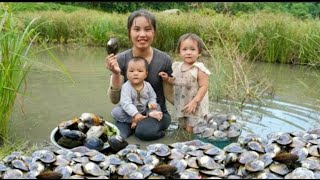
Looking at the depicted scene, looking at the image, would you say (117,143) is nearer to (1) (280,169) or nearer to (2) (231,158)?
(2) (231,158)

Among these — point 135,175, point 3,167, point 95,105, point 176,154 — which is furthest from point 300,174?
point 95,105

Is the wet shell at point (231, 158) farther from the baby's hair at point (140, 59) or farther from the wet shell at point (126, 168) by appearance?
the baby's hair at point (140, 59)

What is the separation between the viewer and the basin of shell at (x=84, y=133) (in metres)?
2.78

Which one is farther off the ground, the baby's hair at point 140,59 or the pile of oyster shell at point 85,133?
the baby's hair at point 140,59

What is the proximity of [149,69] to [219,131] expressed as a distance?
0.77 meters

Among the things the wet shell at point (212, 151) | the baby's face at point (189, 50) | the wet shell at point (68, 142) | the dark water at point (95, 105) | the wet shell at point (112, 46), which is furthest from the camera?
the dark water at point (95, 105)

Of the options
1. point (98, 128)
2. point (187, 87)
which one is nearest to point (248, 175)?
point (98, 128)

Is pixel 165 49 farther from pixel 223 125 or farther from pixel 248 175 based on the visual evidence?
pixel 248 175

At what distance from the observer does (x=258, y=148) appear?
7.44ft

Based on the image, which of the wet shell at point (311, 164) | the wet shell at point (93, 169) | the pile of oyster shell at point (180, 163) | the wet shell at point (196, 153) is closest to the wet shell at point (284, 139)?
the pile of oyster shell at point (180, 163)

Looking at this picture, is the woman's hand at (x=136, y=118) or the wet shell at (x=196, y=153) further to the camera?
the woman's hand at (x=136, y=118)

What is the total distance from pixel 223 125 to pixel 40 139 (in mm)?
1268

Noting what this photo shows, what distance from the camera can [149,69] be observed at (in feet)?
11.2

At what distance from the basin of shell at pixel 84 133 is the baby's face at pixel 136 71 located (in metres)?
0.40
